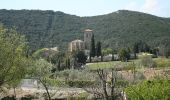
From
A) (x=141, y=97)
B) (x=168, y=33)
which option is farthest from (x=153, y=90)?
(x=168, y=33)

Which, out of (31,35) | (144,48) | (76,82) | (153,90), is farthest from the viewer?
(31,35)

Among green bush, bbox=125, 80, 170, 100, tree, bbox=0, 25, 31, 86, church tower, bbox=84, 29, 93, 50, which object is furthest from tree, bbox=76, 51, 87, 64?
green bush, bbox=125, 80, 170, 100

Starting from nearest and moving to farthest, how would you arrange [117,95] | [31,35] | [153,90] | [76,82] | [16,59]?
1. [153,90]
2. [117,95]
3. [16,59]
4. [76,82]
5. [31,35]

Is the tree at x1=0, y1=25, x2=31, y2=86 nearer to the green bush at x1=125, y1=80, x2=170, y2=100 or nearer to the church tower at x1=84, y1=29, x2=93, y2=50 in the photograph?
the green bush at x1=125, y1=80, x2=170, y2=100

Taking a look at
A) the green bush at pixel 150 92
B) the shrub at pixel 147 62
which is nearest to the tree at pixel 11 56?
the green bush at pixel 150 92

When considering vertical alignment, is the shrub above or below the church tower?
below

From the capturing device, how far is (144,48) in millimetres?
140625

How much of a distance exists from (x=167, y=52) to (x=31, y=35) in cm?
8094

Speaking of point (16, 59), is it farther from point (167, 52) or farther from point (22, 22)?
point (22, 22)

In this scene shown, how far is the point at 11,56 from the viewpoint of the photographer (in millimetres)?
33531

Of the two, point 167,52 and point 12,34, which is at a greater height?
point 12,34

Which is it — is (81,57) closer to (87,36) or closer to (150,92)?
(87,36)

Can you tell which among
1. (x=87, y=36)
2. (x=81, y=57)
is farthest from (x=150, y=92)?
(x=87, y=36)

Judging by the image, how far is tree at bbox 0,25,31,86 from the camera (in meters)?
32.8
